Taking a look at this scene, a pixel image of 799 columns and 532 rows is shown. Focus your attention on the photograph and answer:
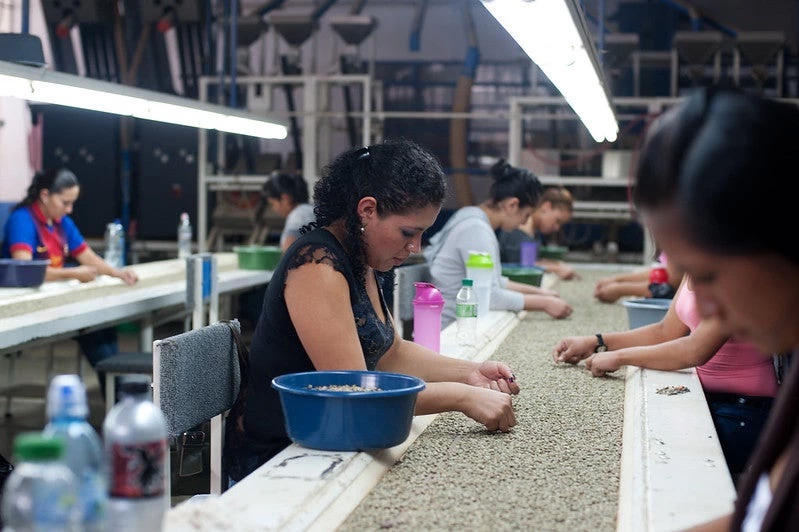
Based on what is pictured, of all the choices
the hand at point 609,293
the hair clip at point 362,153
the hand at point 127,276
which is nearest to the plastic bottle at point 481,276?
the hand at point 609,293

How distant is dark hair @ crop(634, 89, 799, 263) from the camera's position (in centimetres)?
87

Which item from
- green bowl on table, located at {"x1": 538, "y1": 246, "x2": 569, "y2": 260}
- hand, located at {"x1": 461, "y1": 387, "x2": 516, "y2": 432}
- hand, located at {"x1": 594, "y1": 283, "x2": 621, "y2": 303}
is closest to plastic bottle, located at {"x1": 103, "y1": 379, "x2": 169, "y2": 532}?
hand, located at {"x1": 461, "y1": 387, "x2": 516, "y2": 432}

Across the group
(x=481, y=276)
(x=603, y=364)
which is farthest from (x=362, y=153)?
(x=481, y=276)

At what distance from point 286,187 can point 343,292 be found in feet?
14.2

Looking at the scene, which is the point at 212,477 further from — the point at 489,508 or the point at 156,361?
the point at 489,508

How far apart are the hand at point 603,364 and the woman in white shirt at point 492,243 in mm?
1374

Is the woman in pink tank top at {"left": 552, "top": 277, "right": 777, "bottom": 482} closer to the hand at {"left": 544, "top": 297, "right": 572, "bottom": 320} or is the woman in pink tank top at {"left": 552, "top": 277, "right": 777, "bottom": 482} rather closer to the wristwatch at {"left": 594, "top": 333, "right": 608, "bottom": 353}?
the wristwatch at {"left": 594, "top": 333, "right": 608, "bottom": 353}

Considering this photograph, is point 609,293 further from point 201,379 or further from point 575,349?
point 201,379

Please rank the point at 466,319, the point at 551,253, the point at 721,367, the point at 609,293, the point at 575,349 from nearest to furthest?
1. the point at 721,367
2. the point at 575,349
3. the point at 466,319
4. the point at 609,293
5. the point at 551,253

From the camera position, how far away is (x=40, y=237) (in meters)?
5.26

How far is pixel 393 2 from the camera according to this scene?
11125mm

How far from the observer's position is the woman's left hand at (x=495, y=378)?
7.48ft

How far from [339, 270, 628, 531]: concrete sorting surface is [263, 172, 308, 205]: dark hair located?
3.83 m

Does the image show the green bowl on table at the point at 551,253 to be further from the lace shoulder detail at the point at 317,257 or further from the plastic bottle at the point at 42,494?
the plastic bottle at the point at 42,494
